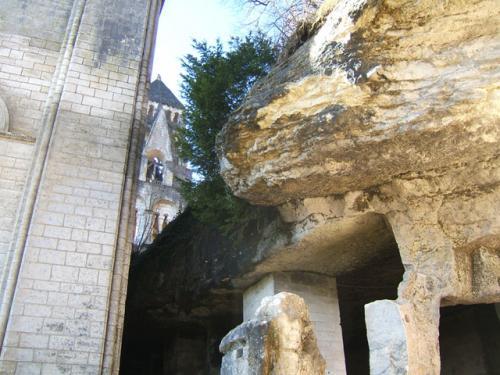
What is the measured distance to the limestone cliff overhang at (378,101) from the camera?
495 centimetres

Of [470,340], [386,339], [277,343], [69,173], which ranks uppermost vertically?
[69,173]

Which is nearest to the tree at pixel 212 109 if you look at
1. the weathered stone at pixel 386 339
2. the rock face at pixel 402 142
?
the rock face at pixel 402 142

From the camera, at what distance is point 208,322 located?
10195 mm

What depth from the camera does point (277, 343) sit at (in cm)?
374

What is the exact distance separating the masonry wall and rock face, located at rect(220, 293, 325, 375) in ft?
9.94

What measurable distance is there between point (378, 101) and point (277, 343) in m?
2.71

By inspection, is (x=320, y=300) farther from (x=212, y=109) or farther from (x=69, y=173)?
(x=69, y=173)

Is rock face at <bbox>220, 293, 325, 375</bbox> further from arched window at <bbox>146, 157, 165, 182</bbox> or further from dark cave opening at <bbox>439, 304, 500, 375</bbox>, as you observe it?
arched window at <bbox>146, 157, 165, 182</bbox>

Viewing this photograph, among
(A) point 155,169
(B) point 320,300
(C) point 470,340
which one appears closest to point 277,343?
(B) point 320,300

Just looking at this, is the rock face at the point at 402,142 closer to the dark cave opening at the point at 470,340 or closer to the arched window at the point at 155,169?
the dark cave opening at the point at 470,340

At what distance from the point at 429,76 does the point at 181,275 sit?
18.1ft

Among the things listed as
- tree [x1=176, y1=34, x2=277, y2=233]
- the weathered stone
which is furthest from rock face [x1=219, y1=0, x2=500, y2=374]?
tree [x1=176, y1=34, x2=277, y2=233]

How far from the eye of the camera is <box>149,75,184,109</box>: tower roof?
30686 mm

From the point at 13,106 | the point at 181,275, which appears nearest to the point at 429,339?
the point at 181,275
